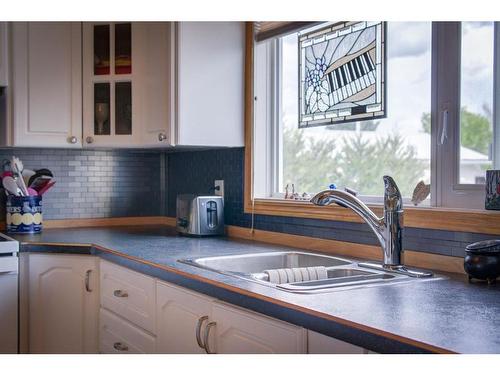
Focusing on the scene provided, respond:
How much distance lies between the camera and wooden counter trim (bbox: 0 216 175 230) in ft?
11.6

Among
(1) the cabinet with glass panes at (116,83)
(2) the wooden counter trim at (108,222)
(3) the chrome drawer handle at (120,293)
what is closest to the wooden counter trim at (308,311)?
(3) the chrome drawer handle at (120,293)

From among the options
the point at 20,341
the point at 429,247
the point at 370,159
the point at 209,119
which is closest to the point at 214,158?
the point at 209,119

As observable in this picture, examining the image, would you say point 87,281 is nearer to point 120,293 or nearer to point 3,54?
point 120,293

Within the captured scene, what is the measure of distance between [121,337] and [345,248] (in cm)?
95

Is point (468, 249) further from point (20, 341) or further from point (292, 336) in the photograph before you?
point (20, 341)

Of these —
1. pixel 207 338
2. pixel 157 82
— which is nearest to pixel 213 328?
pixel 207 338

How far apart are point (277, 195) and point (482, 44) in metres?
1.28

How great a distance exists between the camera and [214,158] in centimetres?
335

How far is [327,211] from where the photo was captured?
2.53 m

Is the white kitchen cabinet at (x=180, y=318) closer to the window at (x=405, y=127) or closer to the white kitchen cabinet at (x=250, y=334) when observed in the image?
the white kitchen cabinet at (x=250, y=334)

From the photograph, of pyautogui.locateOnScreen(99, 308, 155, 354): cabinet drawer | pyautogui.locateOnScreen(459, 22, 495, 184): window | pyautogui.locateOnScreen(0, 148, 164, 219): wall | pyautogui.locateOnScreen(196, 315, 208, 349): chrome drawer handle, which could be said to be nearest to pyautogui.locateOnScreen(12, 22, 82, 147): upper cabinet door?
pyautogui.locateOnScreen(0, 148, 164, 219): wall

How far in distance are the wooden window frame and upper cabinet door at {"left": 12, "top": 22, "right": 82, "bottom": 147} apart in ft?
2.97

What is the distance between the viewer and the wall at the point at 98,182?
3523 millimetres

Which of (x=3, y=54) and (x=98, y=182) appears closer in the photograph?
(x=3, y=54)
